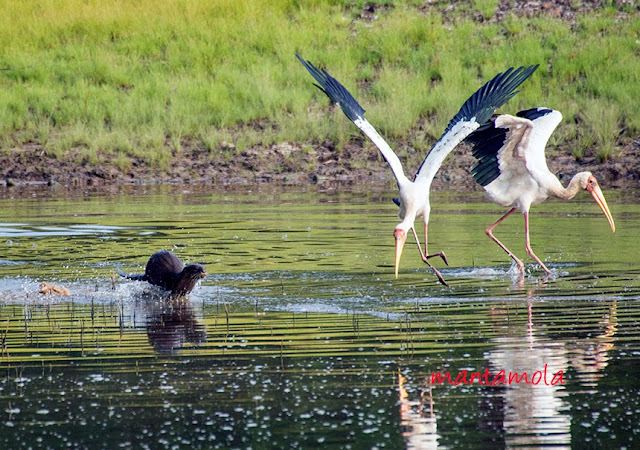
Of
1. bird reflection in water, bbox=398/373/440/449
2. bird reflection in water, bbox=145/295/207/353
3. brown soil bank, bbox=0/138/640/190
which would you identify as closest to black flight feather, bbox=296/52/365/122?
bird reflection in water, bbox=145/295/207/353

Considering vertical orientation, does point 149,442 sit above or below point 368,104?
below

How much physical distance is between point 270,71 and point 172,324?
1639 cm

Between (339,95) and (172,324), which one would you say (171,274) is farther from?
(339,95)

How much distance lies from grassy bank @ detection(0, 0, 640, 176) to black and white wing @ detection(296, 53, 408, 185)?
34.0ft

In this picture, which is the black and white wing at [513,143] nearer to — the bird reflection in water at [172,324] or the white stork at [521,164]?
the white stork at [521,164]

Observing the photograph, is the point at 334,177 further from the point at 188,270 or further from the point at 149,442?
the point at 149,442

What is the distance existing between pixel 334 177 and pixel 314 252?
8.89 m

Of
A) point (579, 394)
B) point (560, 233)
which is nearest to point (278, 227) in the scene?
point (560, 233)

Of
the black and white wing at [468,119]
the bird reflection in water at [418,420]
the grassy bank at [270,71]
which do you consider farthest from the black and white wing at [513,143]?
the grassy bank at [270,71]

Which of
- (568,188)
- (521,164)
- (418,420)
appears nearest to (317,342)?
(418,420)

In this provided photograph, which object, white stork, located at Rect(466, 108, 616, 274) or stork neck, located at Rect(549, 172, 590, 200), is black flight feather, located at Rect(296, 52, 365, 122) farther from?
stork neck, located at Rect(549, 172, 590, 200)

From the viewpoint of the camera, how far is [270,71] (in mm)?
24406

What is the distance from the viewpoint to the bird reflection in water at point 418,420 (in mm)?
5449

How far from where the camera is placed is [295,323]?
829 cm
